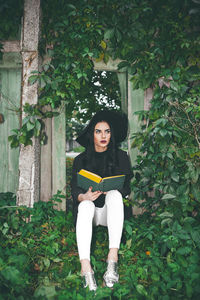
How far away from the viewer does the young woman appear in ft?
6.31

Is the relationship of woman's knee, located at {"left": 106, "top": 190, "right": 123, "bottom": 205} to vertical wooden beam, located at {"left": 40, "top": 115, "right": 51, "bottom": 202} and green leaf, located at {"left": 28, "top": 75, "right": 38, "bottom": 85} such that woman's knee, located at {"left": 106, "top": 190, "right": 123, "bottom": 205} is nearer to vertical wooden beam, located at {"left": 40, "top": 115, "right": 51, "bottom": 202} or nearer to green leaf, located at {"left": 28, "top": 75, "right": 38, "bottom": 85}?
vertical wooden beam, located at {"left": 40, "top": 115, "right": 51, "bottom": 202}

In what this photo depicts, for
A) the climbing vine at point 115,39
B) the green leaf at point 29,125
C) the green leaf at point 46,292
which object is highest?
the climbing vine at point 115,39

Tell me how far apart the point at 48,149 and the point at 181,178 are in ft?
5.34

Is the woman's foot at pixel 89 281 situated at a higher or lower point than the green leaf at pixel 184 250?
lower

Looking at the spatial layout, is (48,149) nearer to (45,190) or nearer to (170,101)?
(45,190)

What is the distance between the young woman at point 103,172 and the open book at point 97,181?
9cm

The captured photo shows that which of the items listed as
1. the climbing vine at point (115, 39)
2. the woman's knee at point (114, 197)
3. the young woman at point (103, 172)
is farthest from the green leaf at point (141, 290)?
the climbing vine at point (115, 39)

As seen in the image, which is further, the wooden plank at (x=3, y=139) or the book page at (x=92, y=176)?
the wooden plank at (x=3, y=139)

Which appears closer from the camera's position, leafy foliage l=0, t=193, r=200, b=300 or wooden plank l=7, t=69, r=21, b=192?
leafy foliage l=0, t=193, r=200, b=300

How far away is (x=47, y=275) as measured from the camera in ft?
6.02

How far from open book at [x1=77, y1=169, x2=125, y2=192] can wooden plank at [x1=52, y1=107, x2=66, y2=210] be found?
93 cm

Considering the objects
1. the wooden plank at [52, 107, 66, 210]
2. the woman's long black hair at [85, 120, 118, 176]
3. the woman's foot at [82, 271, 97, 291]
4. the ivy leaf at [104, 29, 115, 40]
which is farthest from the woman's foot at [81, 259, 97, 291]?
the ivy leaf at [104, 29, 115, 40]

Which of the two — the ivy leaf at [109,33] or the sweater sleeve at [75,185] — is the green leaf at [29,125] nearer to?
the sweater sleeve at [75,185]

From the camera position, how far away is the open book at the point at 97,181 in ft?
6.33
